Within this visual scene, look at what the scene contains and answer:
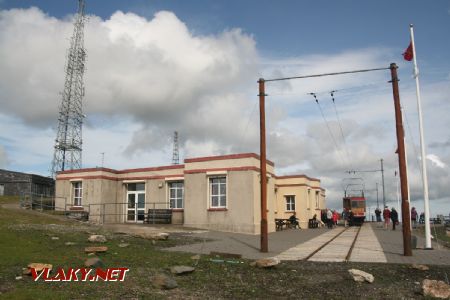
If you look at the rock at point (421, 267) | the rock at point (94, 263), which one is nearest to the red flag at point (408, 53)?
the rock at point (421, 267)

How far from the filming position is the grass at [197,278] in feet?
26.0

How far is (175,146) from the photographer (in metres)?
87.4

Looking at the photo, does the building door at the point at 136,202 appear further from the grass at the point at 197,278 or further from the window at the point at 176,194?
the grass at the point at 197,278

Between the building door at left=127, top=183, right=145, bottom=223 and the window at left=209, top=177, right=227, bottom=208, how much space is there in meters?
6.59

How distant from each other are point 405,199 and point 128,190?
Answer: 21811 mm

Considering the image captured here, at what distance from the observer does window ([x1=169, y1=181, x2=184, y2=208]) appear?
2931cm

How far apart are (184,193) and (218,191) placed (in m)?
2.49

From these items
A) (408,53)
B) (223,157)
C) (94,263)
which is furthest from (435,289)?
(223,157)

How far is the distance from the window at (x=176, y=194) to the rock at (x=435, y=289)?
22.0 meters

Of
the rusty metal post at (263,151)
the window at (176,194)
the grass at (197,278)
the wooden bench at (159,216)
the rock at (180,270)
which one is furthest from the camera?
the window at (176,194)

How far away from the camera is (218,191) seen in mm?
26234

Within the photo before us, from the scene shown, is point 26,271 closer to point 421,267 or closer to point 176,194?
point 421,267

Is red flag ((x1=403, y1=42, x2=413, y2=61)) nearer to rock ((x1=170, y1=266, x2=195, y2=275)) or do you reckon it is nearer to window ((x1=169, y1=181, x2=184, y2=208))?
rock ((x1=170, y1=266, x2=195, y2=275))

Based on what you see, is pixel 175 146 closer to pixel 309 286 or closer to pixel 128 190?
pixel 128 190
